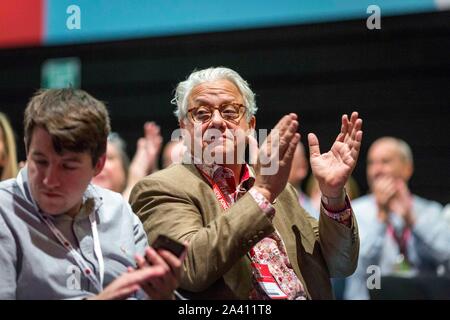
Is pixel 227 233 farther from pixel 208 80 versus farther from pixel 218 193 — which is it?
pixel 208 80

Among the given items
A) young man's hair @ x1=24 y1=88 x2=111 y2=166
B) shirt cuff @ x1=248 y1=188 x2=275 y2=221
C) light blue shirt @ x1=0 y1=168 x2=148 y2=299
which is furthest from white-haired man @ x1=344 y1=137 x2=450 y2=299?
young man's hair @ x1=24 y1=88 x2=111 y2=166

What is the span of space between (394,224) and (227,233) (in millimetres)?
3019

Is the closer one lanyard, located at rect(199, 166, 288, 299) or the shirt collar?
lanyard, located at rect(199, 166, 288, 299)

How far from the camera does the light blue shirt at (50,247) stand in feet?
6.40

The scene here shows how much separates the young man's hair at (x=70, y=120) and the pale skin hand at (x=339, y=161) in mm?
719

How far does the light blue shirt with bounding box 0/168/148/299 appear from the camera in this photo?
1952 millimetres

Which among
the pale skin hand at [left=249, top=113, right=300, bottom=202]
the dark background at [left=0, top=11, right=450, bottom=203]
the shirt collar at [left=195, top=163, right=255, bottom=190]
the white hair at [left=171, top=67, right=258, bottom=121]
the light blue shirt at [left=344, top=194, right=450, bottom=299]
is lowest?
the light blue shirt at [left=344, top=194, right=450, bottom=299]

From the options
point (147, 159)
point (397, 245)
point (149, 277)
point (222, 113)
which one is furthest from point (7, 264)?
point (397, 245)

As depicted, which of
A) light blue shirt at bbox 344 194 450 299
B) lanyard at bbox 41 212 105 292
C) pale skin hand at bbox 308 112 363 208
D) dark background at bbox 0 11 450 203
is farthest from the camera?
dark background at bbox 0 11 450 203

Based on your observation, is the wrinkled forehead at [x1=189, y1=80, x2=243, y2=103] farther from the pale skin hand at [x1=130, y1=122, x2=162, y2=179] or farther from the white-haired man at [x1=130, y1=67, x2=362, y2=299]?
the pale skin hand at [x1=130, y1=122, x2=162, y2=179]

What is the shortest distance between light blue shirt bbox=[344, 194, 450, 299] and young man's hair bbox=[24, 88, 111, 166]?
294 cm

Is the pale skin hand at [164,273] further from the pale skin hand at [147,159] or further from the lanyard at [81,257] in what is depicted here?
the pale skin hand at [147,159]

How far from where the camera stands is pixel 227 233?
6.88 feet

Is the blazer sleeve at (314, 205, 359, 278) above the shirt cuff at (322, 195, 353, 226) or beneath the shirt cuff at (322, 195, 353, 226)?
beneath
